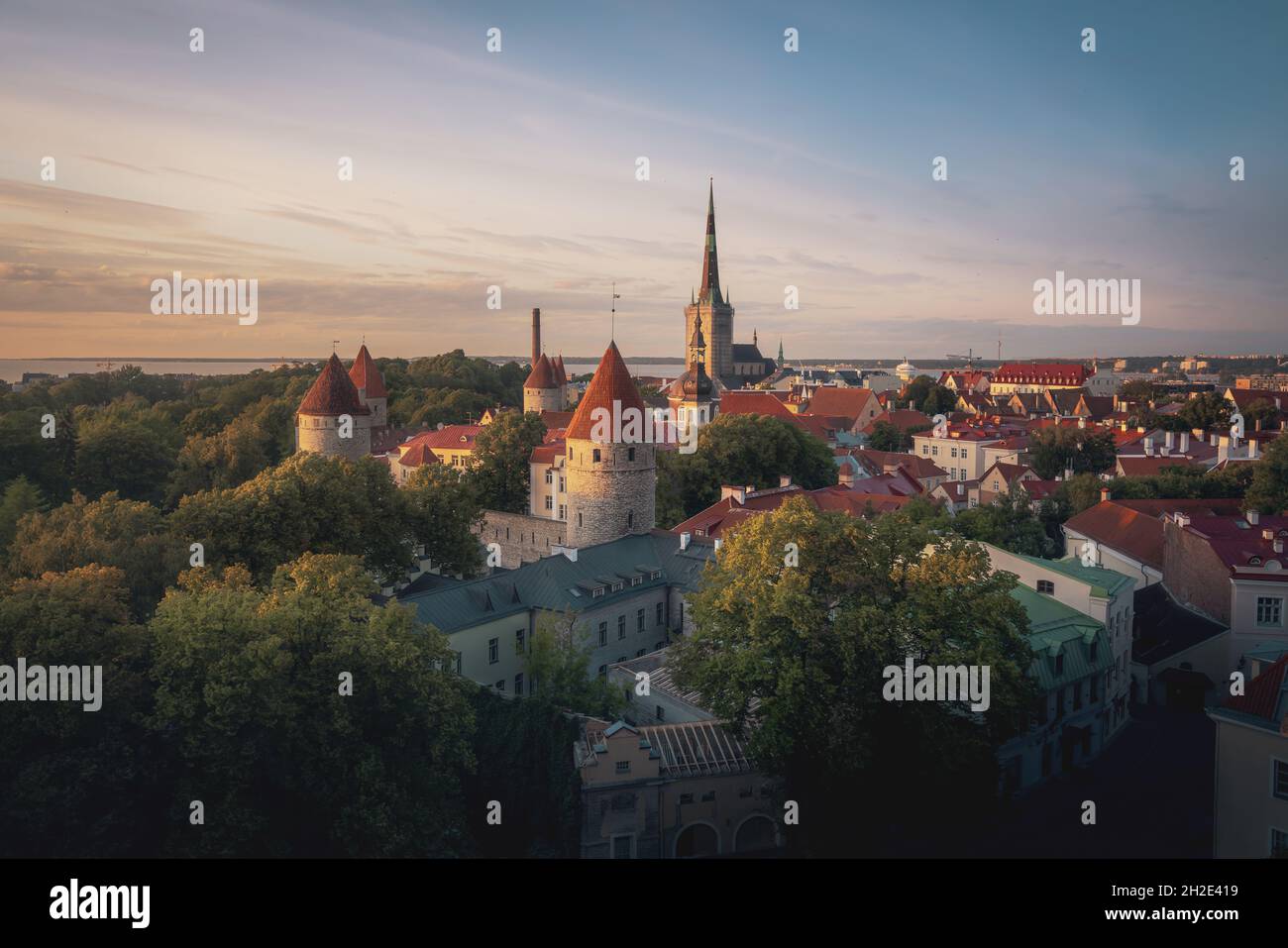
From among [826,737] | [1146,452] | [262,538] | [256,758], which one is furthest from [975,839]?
[1146,452]

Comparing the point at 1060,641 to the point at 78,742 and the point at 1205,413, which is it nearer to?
the point at 78,742

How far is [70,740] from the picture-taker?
14.8 meters

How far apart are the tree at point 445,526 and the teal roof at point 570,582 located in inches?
162

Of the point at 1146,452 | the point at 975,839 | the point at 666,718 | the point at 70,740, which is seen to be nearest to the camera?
the point at 70,740

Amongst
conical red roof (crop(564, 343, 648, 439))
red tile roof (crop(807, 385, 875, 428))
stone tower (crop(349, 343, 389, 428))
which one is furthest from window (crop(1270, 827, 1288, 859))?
red tile roof (crop(807, 385, 875, 428))

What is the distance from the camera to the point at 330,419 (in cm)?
3950

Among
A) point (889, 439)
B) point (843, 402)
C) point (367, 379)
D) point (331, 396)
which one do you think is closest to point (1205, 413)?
point (889, 439)

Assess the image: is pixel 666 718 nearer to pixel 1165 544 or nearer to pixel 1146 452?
pixel 1165 544

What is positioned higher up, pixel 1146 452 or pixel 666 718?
pixel 1146 452

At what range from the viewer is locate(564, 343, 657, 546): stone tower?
1190 inches
